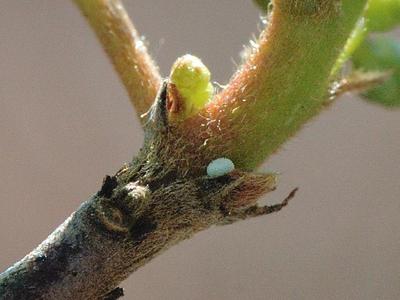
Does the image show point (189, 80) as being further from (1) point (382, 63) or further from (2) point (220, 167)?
(1) point (382, 63)

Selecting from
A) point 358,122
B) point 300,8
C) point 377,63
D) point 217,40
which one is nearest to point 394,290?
point 358,122

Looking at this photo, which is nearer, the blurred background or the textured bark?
the textured bark

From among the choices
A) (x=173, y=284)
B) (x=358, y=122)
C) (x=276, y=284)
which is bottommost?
(x=276, y=284)

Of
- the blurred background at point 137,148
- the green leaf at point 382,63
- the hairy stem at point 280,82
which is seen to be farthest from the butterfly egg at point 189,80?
the blurred background at point 137,148

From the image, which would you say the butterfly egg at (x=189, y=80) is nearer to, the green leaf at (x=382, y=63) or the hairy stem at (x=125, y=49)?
the hairy stem at (x=125, y=49)

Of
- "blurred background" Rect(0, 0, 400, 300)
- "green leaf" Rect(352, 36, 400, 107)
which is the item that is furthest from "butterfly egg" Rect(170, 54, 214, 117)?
"blurred background" Rect(0, 0, 400, 300)

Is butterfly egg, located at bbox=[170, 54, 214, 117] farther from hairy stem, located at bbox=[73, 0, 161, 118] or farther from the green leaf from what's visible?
the green leaf

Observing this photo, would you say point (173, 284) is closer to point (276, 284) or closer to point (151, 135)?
point (276, 284)
